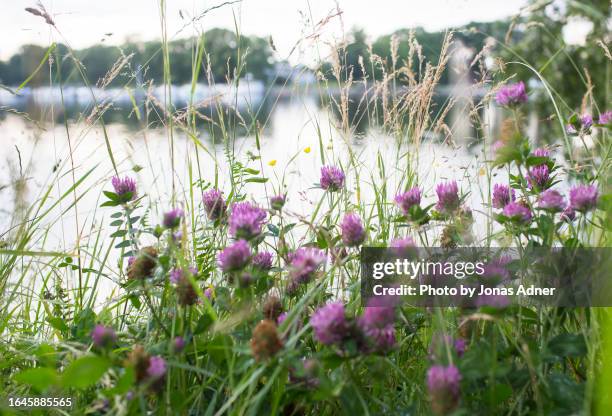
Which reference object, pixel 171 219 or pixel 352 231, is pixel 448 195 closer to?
pixel 352 231

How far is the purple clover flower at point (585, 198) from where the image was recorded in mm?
1138

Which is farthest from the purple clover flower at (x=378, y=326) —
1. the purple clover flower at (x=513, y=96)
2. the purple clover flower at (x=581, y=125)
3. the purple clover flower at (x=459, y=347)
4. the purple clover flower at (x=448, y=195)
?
the purple clover flower at (x=581, y=125)

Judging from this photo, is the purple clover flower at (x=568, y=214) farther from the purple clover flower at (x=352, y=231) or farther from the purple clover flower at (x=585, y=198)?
the purple clover flower at (x=352, y=231)

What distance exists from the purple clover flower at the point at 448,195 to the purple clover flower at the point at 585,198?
21 cm

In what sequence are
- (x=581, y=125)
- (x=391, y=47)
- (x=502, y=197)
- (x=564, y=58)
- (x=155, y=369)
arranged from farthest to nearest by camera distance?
(x=564, y=58) < (x=391, y=47) < (x=581, y=125) < (x=502, y=197) < (x=155, y=369)

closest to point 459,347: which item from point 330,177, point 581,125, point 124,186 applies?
point 330,177

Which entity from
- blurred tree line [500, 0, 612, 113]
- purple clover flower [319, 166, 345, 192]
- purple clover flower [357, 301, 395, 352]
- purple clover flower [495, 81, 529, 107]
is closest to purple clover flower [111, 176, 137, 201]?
purple clover flower [319, 166, 345, 192]

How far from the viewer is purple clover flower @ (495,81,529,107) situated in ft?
4.10

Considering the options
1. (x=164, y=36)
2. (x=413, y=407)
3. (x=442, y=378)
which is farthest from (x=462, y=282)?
(x=164, y=36)

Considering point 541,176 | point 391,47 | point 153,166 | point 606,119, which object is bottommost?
point 153,166

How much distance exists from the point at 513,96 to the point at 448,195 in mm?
223

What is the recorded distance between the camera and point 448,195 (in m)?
1.28

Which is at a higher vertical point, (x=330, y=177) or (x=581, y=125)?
(x=581, y=125)

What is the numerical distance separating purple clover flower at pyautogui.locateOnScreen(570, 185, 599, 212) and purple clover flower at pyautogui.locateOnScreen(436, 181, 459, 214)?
21 cm
